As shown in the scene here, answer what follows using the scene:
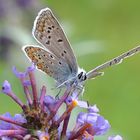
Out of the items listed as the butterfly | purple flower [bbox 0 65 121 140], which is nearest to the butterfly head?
the butterfly

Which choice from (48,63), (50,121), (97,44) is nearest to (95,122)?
(50,121)

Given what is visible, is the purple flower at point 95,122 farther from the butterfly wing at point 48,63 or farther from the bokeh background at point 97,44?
the bokeh background at point 97,44

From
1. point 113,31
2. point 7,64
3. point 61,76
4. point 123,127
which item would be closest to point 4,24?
point 7,64

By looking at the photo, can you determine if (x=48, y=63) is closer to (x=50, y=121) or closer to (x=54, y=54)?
(x=54, y=54)

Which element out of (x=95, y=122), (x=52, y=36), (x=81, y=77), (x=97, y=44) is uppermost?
(x=97, y=44)

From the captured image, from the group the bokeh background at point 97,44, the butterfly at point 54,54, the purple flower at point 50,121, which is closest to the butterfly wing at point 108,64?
the butterfly at point 54,54

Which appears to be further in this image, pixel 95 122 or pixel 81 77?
pixel 81 77

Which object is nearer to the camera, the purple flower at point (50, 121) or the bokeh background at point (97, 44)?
the purple flower at point (50, 121)
